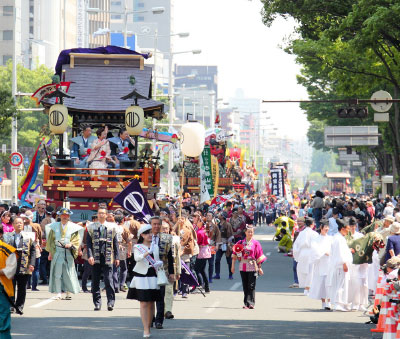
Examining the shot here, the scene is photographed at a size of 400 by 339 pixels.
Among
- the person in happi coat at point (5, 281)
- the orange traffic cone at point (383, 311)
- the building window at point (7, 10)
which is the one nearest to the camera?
the person in happi coat at point (5, 281)

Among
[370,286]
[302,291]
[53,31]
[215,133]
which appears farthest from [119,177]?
[53,31]

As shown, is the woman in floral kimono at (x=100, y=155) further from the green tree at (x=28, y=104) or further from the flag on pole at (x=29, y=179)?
the green tree at (x=28, y=104)

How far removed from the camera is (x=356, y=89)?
1296 inches

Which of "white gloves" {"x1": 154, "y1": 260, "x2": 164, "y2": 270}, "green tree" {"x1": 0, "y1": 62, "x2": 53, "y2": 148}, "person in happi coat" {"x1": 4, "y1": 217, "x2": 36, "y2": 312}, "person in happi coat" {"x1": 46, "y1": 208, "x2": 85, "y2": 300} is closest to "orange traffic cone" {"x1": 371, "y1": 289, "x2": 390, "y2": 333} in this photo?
"white gloves" {"x1": 154, "y1": 260, "x2": 164, "y2": 270}

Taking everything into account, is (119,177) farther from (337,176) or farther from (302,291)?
(337,176)

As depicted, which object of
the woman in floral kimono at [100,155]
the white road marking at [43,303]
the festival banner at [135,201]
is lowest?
the white road marking at [43,303]

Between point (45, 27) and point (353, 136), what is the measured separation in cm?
8432

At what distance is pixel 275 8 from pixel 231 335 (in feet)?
51.0

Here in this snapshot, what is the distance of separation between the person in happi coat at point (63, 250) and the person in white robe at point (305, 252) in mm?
4545

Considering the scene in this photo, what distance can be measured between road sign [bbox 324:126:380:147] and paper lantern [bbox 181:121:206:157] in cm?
1876

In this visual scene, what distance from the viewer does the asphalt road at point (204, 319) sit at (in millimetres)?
14352

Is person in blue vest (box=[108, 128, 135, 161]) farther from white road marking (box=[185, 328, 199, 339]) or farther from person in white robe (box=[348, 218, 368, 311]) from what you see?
white road marking (box=[185, 328, 199, 339])

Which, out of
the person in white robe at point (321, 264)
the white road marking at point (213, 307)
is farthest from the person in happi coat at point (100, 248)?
the person in white robe at point (321, 264)

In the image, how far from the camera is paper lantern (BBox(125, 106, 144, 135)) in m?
24.5
